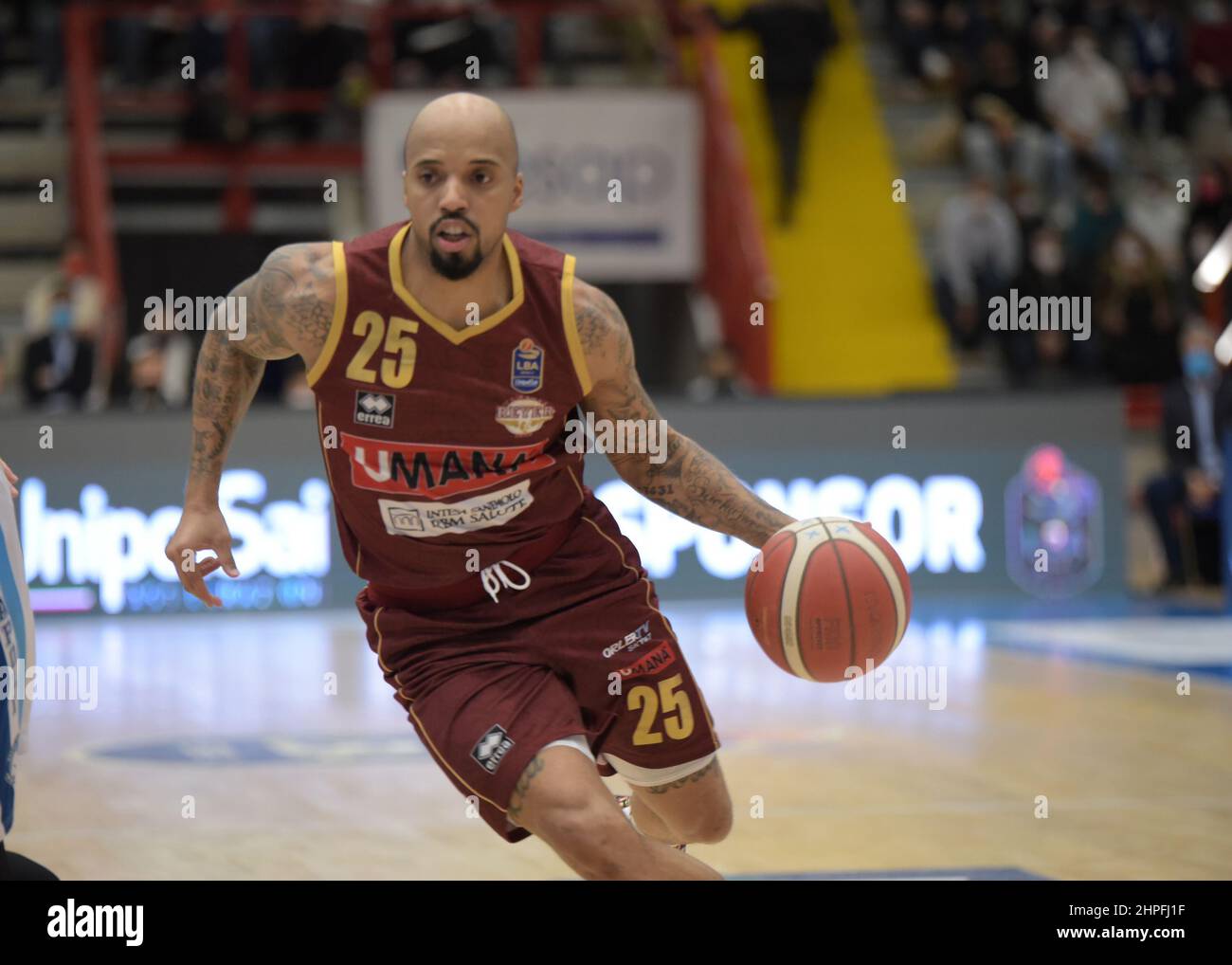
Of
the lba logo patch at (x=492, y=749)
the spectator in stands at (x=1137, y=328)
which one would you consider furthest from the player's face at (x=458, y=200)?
the spectator in stands at (x=1137, y=328)

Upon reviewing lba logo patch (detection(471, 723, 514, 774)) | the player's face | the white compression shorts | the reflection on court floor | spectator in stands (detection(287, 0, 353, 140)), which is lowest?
the reflection on court floor

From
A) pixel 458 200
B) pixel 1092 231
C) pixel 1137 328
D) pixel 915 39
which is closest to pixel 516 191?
pixel 458 200

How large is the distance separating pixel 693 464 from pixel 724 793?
81 cm

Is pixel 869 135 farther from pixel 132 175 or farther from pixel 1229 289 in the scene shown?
pixel 132 175

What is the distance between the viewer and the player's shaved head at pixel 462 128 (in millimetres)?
4090

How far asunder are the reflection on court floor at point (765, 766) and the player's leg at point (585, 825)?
1726 millimetres

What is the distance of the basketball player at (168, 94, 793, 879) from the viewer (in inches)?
162

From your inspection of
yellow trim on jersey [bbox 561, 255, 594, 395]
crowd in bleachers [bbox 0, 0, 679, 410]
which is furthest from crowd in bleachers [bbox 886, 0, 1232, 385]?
yellow trim on jersey [bbox 561, 255, 594, 395]

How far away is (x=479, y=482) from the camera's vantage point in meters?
4.33

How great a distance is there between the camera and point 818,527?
464 cm

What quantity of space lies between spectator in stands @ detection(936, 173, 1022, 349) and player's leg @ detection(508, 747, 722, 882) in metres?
13.7

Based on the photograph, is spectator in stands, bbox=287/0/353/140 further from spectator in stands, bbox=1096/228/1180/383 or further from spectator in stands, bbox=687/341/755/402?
spectator in stands, bbox=1096/228/1180/383

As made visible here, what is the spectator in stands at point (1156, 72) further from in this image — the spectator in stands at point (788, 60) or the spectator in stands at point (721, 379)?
the spectator in stands at point (721, 379)
